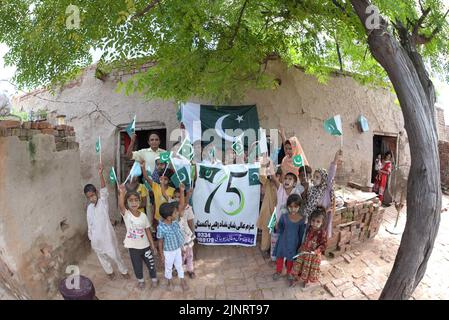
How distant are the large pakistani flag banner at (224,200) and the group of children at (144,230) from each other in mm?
451

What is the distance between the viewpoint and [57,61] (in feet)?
15.2

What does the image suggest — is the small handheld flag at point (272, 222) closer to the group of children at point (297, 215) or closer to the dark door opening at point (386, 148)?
the group of children at point (297, 215)

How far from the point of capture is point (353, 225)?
15.1ft

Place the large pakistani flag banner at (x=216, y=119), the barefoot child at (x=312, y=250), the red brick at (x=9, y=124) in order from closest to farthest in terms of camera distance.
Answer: the red brick at (x=9, y=124) < the barefoot child at (x=312, y=250) < the large pakistani flag banner at (x=216, y=119)

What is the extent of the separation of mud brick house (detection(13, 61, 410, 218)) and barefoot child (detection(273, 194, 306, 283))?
8.77ft

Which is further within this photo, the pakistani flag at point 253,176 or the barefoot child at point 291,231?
the pakistani flag at point 253,176

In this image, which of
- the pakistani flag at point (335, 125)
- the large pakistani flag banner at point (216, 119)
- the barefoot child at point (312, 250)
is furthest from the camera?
the large pakistani flag banner at point (216, 119)

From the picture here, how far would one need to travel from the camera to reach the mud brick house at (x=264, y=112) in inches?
238

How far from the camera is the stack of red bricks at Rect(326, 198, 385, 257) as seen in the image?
14.4 feet

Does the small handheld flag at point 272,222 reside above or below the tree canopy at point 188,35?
below

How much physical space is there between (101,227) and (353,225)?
12.8 feet

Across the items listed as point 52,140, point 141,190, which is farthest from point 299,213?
point 52,140

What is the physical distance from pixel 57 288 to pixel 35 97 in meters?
5.73

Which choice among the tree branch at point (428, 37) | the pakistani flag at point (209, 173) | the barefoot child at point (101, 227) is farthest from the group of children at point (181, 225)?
the tree branch at point (428, 37)
